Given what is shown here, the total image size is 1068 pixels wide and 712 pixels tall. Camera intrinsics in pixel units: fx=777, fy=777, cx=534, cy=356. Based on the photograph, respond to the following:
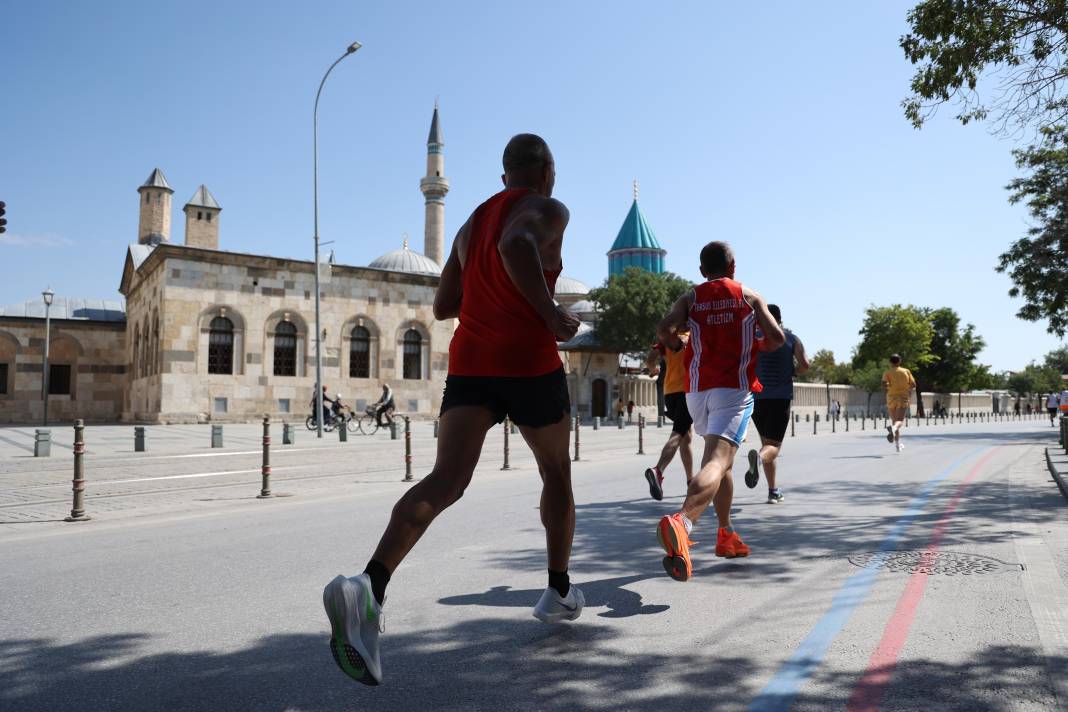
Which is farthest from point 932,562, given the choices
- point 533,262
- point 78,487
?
point 78,487

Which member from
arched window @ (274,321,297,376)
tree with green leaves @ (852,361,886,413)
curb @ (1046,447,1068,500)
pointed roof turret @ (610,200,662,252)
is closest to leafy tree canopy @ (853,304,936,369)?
tree with green leaves @ (852,361,886,413)

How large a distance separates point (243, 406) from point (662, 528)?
29800 mm

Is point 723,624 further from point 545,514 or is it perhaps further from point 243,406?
point 243,406

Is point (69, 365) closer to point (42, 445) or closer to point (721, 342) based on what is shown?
point (42, 445)

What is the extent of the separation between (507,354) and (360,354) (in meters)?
32.3

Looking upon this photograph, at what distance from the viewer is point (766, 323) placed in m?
4.58

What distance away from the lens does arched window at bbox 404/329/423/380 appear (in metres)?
35.8

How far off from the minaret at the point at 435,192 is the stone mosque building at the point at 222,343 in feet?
38.2

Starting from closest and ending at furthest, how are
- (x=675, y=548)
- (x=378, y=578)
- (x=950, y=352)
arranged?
(x=378, y=578), (x=675, y=548), (x=950, y=352)

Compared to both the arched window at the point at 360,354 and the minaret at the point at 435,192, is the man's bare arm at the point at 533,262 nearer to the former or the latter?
the arched window at the point at 360,354

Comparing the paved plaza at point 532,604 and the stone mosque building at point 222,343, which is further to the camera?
the stone mosque building at point 222,343

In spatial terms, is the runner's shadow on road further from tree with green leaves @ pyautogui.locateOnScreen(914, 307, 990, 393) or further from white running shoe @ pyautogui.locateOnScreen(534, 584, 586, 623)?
tree with green leaves @ pyautogui.locateOnScreen(914, 307, 990, 393)

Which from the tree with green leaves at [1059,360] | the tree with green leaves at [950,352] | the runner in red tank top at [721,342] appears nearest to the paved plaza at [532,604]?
the runner in red tank top at [721,342]

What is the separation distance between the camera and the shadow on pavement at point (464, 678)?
2539mm
